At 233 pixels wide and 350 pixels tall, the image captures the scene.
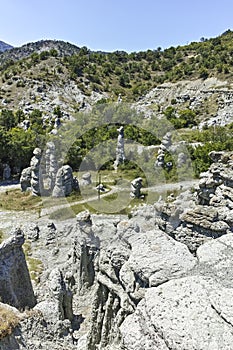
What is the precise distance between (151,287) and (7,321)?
14.8ft

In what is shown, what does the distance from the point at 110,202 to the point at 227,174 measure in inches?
821

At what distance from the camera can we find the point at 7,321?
8172 millimetres

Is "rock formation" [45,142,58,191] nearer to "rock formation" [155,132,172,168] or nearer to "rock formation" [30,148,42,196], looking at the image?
"rock formation" [30,148,42,196]

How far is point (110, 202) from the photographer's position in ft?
111

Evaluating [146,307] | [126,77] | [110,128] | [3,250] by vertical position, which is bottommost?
[3,250]

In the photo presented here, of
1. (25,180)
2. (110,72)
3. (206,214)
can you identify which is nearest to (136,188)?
(25,180)

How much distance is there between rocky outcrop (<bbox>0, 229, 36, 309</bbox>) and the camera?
11.1 metres

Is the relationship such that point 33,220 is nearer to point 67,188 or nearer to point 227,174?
point 67,188

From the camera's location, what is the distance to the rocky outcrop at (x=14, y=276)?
36.3ft

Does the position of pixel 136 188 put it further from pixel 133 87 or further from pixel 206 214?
pixel 133 87

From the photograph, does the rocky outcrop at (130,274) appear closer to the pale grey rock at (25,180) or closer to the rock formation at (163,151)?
the pale grey rock at (25,180)

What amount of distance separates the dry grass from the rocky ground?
0.16 metres

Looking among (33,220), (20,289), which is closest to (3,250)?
(20,289)

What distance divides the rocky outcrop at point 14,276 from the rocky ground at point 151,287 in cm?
92
